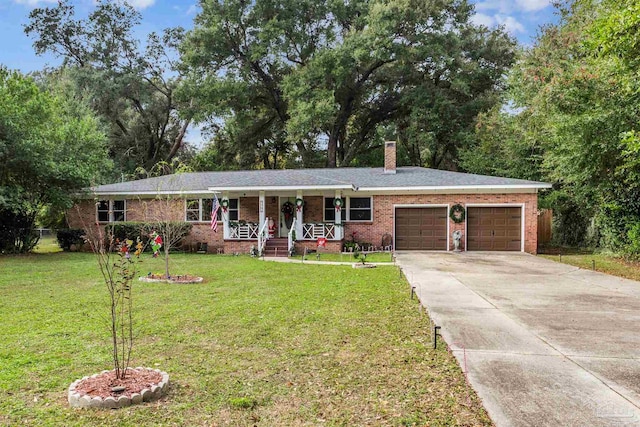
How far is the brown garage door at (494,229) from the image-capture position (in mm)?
17484

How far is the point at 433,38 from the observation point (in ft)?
88.4

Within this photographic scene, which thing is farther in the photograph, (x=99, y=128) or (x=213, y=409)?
(x=99, y=128)

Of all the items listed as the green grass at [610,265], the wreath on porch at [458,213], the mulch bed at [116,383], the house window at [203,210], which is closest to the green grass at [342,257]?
the wreath on porch at [458,213]

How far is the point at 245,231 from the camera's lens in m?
17.7

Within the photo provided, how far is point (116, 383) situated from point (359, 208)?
1515cm

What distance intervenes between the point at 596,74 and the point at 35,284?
54.9ft

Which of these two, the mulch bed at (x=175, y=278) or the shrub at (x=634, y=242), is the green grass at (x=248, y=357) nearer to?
Answer: the mulch bed at (x=175, y=278)

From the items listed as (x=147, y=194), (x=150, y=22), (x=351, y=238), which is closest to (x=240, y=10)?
(x=150, y=22)

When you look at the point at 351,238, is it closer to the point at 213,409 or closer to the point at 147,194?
the point at 147,194

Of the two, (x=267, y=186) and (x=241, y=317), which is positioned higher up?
(x=267, y=186)

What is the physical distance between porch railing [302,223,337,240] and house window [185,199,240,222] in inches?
146

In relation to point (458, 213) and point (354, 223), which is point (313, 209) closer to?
point (354, 223)

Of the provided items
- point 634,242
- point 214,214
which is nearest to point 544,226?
point 634,242

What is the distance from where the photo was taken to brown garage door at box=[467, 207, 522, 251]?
57.4 ft
